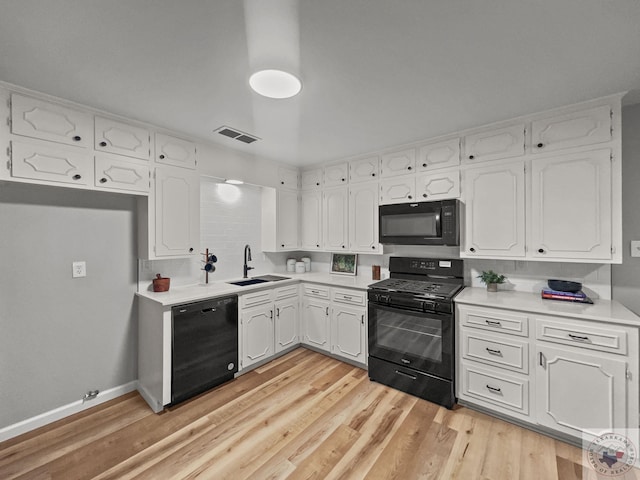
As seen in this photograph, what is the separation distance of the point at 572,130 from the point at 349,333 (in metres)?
2.61

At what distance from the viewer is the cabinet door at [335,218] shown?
11.6 feet

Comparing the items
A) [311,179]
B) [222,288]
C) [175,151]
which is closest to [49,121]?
[175,151]

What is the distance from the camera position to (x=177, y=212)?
268 cm

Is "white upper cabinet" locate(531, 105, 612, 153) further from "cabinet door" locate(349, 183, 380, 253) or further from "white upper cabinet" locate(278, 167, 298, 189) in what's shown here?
"white upper cabinet" locate(278, 167, 298, 189)

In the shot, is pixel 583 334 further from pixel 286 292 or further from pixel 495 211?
pixel 286 292

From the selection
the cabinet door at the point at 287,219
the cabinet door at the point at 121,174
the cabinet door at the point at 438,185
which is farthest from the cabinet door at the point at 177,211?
the cabinet door at the point at 438,185

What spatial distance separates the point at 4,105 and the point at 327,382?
323cm

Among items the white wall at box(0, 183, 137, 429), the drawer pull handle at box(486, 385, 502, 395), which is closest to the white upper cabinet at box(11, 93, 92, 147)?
the white wall at box(0, 183, 137, 429)

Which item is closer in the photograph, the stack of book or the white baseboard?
the white baseboard

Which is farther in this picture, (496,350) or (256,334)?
(256,334)

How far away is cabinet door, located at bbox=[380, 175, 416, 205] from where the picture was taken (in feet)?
9.76

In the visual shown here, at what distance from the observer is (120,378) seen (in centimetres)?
255

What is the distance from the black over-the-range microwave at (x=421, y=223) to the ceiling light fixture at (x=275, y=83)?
1.62 metres

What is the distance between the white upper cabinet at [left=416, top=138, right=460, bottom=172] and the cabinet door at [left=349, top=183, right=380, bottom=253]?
22.7 inches
